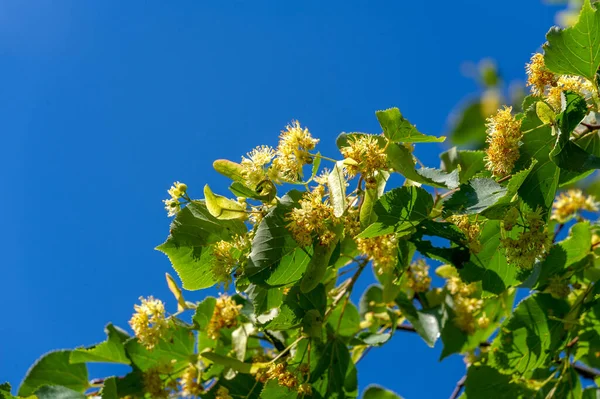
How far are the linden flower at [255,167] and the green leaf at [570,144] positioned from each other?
93cm

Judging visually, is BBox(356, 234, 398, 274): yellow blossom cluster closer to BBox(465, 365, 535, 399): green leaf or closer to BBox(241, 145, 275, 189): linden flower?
BBox(241, 145, 275, 189): linden flower

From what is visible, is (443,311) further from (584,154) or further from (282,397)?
(584,154)

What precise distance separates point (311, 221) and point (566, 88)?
102cm

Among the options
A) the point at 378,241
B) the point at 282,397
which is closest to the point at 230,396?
the point at 282,397

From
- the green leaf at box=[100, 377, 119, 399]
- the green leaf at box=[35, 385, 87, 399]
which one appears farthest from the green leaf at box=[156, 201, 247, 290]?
the green leaf at box=[35, 385, 87, 399]

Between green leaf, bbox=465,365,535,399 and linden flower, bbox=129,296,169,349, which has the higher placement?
linden flower, bbox=129,296,169,349

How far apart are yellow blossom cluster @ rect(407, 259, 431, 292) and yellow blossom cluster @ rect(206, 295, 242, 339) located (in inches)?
40.2

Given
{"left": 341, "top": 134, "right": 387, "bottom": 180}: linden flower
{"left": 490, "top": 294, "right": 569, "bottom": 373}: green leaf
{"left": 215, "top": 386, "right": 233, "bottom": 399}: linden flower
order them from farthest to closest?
{"left": 490, "top": 294, "right": 569, "bottom": 373}: green leaf, {"left": 215, "top": 386, "right": 233, "bottom": 399}: linden flower, {"left": 341, "top": 134, "right": 387, "bottom": 180}: linden flower

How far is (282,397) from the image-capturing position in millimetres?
2467

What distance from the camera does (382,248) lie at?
2291 mm

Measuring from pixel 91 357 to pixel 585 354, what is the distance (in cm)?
248

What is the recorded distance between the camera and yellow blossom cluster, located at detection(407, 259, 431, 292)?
133 inches

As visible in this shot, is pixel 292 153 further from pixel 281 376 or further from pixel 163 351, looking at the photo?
pixel 163 351

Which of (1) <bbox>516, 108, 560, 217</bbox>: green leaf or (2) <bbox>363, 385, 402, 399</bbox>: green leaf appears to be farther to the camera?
(2) <bbox>363, 385, 402, 399</bbox>: green leaf
